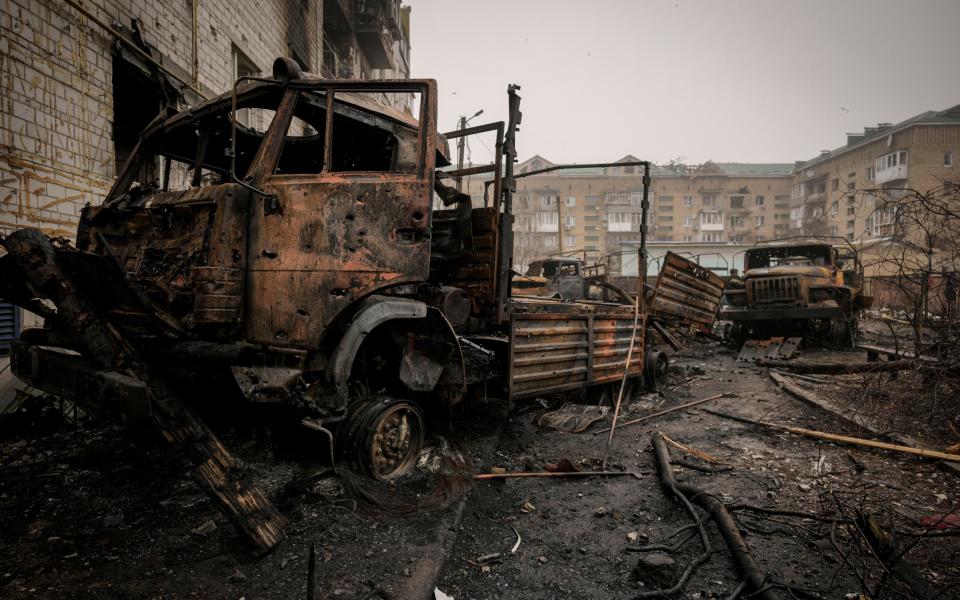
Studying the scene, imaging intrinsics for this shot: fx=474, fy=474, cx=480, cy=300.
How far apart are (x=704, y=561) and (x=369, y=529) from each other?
189cm

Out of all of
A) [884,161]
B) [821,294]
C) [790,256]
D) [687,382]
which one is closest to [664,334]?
[687,382]

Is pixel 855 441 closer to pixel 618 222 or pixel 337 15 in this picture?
pixel 337 15

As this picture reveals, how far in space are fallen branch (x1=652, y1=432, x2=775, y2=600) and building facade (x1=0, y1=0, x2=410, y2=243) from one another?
→ 5074 millimetres

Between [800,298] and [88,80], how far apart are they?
1281cm

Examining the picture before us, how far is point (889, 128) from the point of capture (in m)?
44.5

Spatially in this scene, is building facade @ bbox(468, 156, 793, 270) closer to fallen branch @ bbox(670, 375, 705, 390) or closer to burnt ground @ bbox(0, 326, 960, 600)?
fallen branch @ bbox(670, 375, 705, 390)

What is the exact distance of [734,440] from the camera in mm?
4965

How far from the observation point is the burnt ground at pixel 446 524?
232 centimetres

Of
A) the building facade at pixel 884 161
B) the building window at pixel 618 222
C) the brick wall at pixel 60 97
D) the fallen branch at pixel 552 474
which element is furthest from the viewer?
the building window at pixel 618 222

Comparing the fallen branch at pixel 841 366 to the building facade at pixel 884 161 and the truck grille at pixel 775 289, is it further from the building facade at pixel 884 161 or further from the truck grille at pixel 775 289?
the building facade at pixel 884 161

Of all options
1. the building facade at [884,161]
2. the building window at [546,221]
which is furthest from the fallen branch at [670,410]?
the building window at [546,221]

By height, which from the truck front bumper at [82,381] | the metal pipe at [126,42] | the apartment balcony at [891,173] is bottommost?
the truck front bumper at [82,381]

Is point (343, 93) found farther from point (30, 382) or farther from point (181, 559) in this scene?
point (181, 559)

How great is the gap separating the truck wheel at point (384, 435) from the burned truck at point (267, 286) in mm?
11
